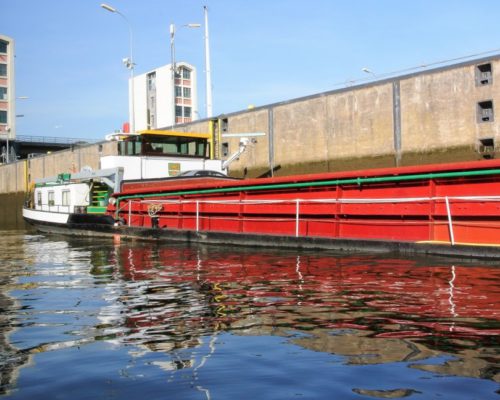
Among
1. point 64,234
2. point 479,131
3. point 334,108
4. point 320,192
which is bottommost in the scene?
point 64,234

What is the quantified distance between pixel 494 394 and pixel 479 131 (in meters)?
19.2

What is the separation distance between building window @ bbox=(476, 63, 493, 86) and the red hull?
39.5ft

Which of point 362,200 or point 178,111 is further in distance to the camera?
point 178,111

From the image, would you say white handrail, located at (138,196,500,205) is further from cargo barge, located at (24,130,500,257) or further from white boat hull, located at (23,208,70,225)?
white boat hull, located at (23,208,70,225)

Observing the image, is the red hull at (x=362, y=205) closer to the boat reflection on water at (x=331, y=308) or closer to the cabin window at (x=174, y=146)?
the boat reflection on water at (x=331, y=308)

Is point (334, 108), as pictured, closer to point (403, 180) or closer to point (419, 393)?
point (403, 180)

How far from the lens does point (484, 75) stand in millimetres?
20656

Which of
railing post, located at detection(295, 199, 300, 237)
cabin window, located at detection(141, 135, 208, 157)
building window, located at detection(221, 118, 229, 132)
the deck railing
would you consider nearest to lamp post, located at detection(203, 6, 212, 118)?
building window, located at detection(221, 118, 229, 132)

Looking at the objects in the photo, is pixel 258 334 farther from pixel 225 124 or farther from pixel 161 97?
pixel 161 97

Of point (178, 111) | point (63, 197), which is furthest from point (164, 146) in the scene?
point (178, 111)

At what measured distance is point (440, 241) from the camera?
966 centimetres

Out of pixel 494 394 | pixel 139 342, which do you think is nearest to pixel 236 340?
pixel 139 342

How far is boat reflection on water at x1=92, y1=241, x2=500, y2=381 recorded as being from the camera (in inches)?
155

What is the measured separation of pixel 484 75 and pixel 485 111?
4.51 ft
